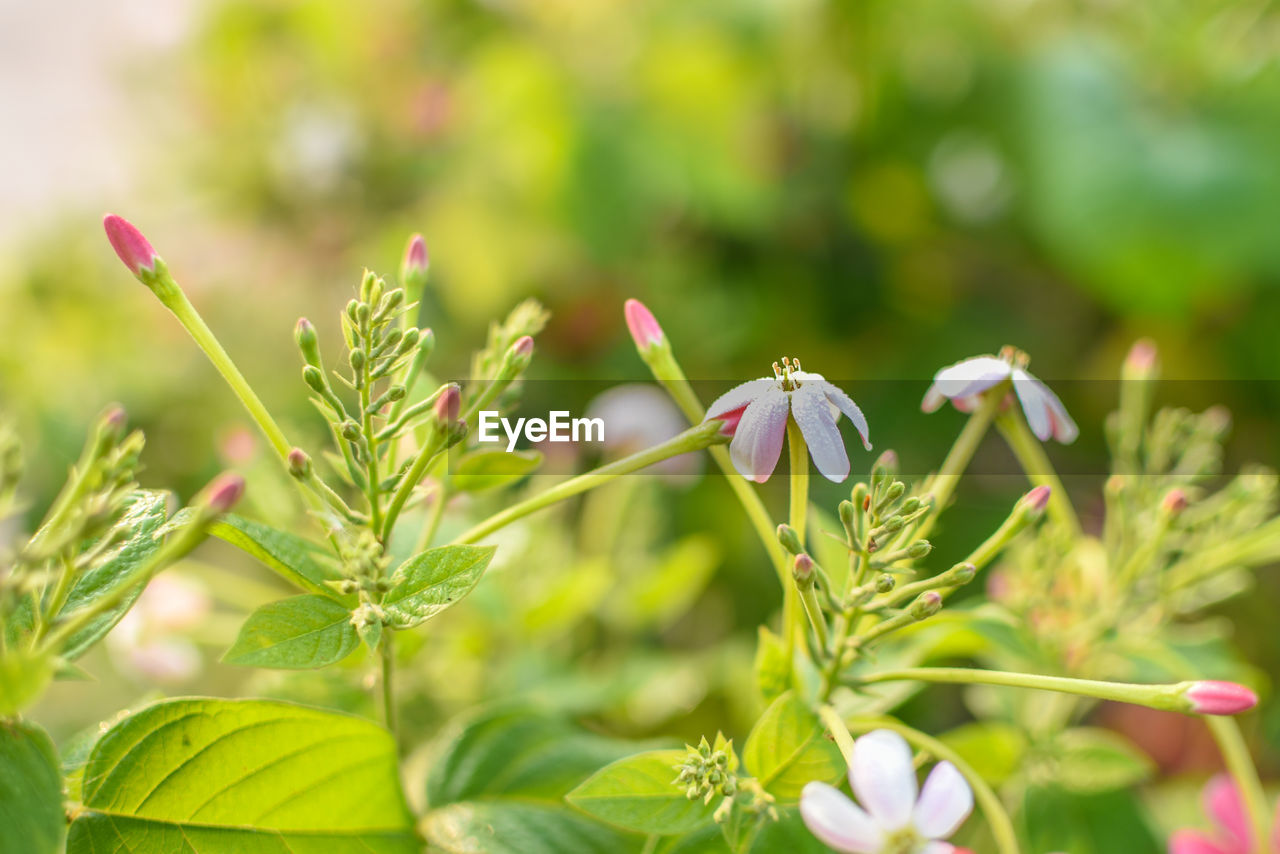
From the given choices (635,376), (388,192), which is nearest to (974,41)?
(635,376)

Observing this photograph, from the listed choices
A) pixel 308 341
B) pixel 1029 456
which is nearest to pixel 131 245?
pixel 308 341

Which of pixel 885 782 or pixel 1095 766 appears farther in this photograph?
pixel 1095 766

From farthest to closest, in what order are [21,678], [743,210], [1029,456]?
[743,210] → [1029,456] → [21,678]

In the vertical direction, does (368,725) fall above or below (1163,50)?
below

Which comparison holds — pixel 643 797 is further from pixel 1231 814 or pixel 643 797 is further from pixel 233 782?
pixel 1231 814

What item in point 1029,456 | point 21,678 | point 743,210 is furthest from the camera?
point 743,210

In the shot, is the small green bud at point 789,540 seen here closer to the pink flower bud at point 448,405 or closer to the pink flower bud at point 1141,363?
the pink flower bud at point 448,405

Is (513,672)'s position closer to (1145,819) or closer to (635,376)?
(1145,819)

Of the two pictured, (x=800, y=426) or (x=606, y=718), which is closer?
(x=800, y=426)
